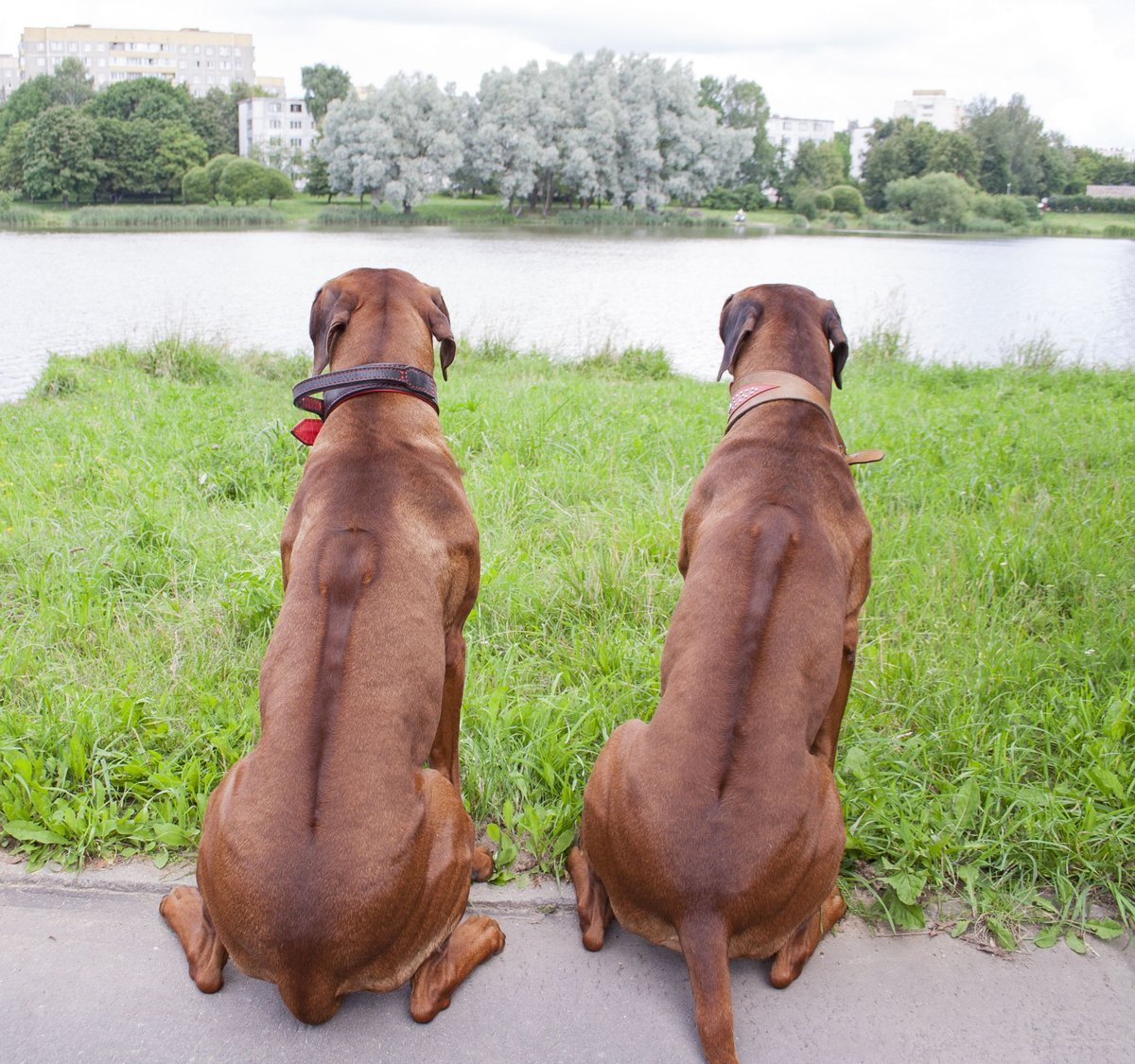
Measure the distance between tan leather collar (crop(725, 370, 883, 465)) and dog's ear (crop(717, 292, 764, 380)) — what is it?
0.18 m

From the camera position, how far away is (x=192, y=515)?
538cm

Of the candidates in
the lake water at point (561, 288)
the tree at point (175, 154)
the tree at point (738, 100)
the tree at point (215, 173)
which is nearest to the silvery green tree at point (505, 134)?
the tree at point (215, 173)

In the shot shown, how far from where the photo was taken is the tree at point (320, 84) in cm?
8794

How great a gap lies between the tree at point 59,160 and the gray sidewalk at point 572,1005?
43002 mm

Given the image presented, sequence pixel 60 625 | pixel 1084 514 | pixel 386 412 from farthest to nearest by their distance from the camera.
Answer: pixel 1084 514
pixel 60 625
pixel 386 412

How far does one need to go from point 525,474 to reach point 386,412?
2.98 meters

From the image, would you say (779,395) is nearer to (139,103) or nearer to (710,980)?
(710,980)

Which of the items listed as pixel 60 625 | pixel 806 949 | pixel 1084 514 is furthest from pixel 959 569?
pixel 60 625

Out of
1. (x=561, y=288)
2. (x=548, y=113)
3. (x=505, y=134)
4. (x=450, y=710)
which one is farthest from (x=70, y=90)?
(x=450, y=710)

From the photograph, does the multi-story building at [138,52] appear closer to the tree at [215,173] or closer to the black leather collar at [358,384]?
the tree at [215,173]

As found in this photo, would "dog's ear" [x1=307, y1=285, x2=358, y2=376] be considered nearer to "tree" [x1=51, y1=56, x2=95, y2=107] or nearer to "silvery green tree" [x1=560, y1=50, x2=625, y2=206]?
"silvery green tree" [x1=560, y1=50, x2=625, y2=206]

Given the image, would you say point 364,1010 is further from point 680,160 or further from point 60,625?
point 680,160

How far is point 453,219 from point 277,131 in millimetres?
54031

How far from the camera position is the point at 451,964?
2467 millimetres
